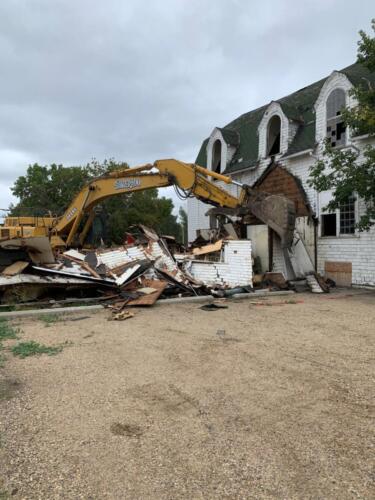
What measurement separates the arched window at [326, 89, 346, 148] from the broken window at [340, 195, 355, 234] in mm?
2417

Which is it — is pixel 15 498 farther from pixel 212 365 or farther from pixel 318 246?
pixel 318 246

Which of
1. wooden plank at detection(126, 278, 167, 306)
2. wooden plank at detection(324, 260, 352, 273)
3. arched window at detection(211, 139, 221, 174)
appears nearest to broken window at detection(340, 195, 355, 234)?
wooden plank at detection(324, 260, 352, 273)

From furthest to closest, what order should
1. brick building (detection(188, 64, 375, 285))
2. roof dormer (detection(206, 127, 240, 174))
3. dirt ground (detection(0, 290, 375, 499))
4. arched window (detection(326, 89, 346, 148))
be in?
roof dormer (detection(206, 127, 240, 174)), arched window (detection(326, 89, 346, 148)), brick building (detection(188, 64, 375, 285)), dirt ground (detection(0, 290, 375, 499))

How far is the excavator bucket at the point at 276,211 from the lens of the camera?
43.2ft

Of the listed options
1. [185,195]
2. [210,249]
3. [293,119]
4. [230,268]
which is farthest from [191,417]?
[293,119]

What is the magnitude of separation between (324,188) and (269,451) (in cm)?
1120

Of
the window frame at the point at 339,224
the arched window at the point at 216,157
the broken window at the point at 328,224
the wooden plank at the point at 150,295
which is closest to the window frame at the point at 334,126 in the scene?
the window frame at the point at 339,224

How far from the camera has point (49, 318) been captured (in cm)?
874

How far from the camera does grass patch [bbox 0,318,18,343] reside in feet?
22.6

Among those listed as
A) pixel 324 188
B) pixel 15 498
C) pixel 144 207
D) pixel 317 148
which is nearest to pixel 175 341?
pixel 15 498

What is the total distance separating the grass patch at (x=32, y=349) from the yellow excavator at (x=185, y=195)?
846cm

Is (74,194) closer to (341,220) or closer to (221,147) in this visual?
(221,147)

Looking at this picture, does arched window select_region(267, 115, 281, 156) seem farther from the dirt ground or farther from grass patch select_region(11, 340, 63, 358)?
grass patch select_region(11, 340, 63, 358)

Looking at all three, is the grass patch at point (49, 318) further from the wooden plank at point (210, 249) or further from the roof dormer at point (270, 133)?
the roof dormer at point (270, 133)
